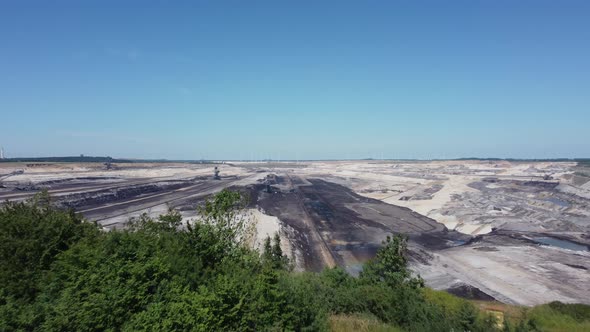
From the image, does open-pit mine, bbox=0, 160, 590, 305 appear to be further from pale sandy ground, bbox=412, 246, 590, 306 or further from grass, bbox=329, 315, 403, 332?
grass, bbox=329, 315, 403, 332

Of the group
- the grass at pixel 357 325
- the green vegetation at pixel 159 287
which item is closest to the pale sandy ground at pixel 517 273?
the green vegetation at pixel 159 287

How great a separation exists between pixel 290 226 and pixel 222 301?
3799 cm

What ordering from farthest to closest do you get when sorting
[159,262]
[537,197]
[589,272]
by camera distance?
[537,197] → [589,272] → [159,262]

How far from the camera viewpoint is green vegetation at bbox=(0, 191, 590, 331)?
7.43 metres

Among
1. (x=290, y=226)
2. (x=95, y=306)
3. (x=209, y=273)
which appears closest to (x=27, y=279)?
(x=95, y=306)

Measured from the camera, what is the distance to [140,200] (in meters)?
61.2

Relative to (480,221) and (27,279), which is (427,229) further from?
(27,279)

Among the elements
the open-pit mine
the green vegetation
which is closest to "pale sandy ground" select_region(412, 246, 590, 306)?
the open-pit mine

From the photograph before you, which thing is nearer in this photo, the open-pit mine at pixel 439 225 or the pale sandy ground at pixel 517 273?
the pale sandy ground at pixel 517 273

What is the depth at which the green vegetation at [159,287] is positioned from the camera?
743 centimetres

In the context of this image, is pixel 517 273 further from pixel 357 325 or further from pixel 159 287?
pixel 159 287

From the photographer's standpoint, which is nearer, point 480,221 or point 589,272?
point 589,272

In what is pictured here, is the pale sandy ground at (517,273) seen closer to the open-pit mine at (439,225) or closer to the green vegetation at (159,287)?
the open-pit mine at (439,225)

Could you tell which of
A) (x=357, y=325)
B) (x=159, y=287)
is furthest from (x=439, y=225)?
(x=159, y=287)
